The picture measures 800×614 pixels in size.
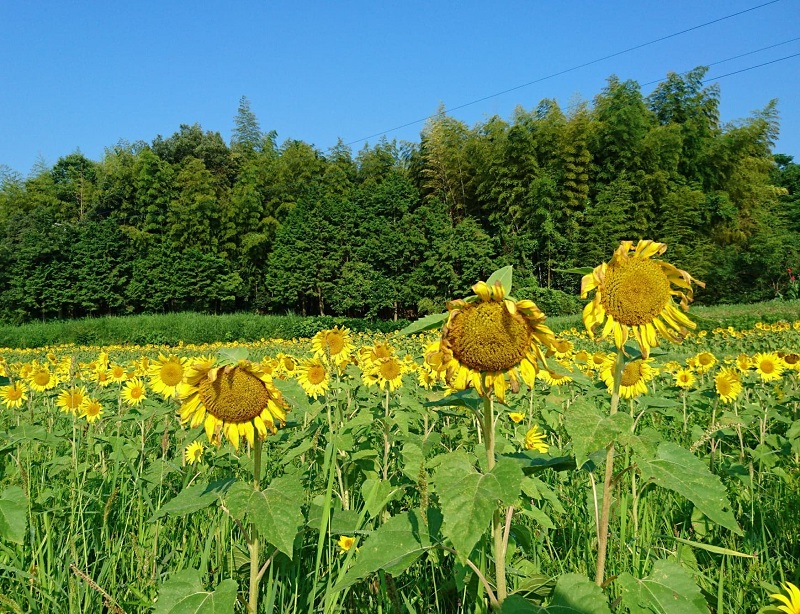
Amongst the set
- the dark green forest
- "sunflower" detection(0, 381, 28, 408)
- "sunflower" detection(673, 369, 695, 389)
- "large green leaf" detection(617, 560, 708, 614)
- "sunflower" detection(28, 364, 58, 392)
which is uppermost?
the dark green forest

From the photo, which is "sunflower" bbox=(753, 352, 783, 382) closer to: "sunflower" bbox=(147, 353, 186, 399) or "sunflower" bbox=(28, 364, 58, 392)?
"sunflower" bbox=(147, 353, 186, 399)

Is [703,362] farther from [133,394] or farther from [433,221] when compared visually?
[433,221]

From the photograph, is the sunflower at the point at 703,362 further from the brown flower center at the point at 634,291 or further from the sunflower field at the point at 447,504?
the brown flower center at the point at 634,291

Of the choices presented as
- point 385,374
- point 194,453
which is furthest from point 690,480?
point 194,453

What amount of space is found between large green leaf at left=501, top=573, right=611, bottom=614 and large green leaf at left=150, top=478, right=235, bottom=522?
0.58m

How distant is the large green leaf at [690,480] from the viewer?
959 millimetres

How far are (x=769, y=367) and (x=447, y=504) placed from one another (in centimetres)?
352

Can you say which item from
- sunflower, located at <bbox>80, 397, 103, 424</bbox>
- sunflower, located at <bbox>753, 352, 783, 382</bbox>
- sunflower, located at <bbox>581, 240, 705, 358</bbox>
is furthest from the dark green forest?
sunflower, located at <bbox>581, 240, 705, 358</bbox>

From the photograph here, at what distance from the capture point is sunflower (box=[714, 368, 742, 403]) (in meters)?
3.04

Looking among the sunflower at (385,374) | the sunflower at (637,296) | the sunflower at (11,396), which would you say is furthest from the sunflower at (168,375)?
the sunflower at (637,296)

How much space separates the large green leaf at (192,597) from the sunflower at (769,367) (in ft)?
11.6

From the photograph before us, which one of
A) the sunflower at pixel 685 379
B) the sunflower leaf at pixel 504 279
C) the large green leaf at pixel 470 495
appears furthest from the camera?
the sunflower at pixel 685 379

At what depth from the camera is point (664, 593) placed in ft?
3.30

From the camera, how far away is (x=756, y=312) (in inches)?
547
